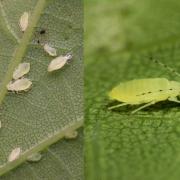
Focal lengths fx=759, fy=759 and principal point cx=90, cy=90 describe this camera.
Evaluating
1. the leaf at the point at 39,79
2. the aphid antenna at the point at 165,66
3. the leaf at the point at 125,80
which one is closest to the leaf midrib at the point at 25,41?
the leaf at the point at 39,79

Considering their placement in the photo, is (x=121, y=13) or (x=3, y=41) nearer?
(x=3, y=41)

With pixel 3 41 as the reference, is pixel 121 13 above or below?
below

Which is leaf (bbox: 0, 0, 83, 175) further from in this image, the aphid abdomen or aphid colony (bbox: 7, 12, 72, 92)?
the aphid abdomen

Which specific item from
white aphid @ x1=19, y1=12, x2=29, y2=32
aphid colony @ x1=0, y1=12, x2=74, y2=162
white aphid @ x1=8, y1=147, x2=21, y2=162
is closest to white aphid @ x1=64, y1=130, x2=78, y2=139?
aphid colony @ x1=0, y1=12, x2=74, y2=162

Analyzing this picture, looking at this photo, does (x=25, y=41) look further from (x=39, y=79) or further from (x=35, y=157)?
(x=35, y=157)

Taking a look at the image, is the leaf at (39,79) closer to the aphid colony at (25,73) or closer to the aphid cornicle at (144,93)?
the aphid colony at (25,73)

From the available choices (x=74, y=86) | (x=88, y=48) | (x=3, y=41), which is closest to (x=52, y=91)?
(x=74, y=86)

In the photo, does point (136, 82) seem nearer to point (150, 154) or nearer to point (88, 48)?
point (150, 154)
